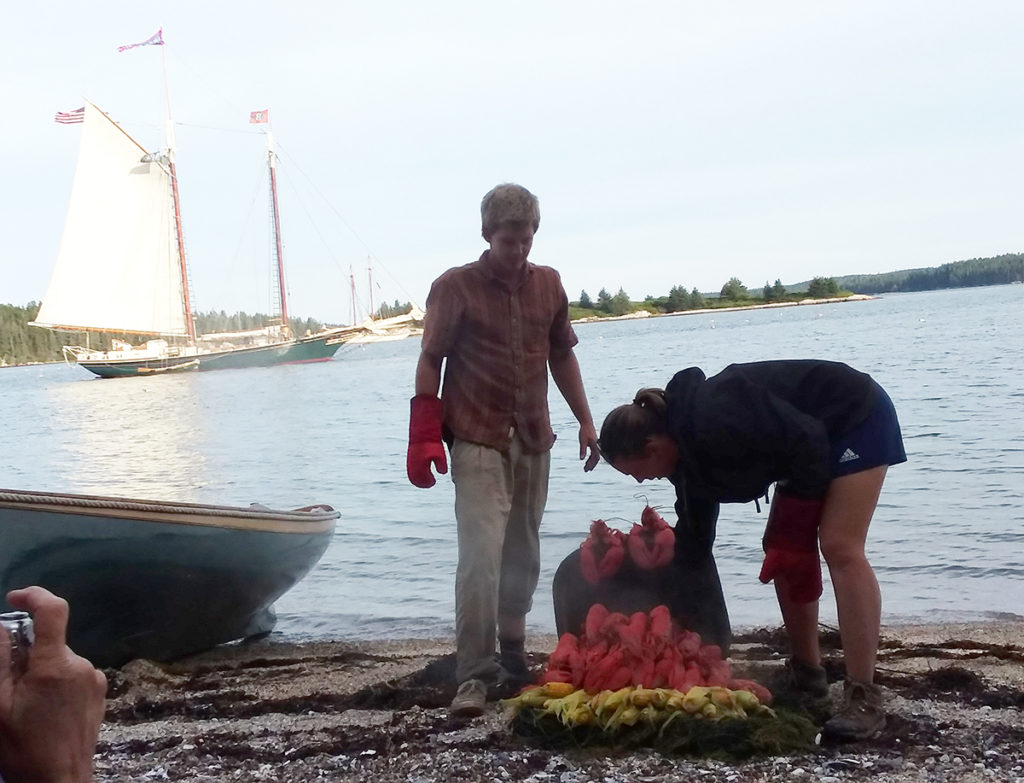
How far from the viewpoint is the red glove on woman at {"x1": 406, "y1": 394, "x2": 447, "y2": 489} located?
4156mm

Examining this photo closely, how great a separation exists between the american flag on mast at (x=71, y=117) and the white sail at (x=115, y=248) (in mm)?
468

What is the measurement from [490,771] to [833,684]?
1.59m

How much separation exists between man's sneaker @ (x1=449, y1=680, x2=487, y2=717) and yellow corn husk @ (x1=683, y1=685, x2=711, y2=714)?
874mm

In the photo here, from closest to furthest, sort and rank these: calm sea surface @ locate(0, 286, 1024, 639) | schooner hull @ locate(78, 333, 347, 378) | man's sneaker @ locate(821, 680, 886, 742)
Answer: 1. man's sneaker @ locate(821, 680, 886, 742)
2. calm sea surface @ locate(0, 286, 1024, 639)
3. schooner hull @ locate(78, 333, 347, 378)

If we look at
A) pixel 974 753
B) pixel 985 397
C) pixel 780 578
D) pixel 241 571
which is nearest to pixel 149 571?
pixel 241 571

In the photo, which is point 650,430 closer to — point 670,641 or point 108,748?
point 670,641

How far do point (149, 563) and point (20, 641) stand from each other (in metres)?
3.98

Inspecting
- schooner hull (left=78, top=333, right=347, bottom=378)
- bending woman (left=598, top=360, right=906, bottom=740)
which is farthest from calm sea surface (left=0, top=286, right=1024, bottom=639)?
schooner hull (left=78, top=333, right=347, bottom=378)

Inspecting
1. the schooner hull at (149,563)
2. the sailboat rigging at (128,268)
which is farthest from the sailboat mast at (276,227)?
the schooner hull at (149,563)

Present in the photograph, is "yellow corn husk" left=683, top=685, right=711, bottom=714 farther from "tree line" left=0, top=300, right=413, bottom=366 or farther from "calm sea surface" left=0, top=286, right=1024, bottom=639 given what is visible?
"tree line" left=0, top=300, right=413, bottom=366

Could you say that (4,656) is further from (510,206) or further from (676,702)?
(510,206)

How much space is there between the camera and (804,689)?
4.00 meters

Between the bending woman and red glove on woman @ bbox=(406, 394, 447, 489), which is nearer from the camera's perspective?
the bending woman

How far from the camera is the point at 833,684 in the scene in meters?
4.32
